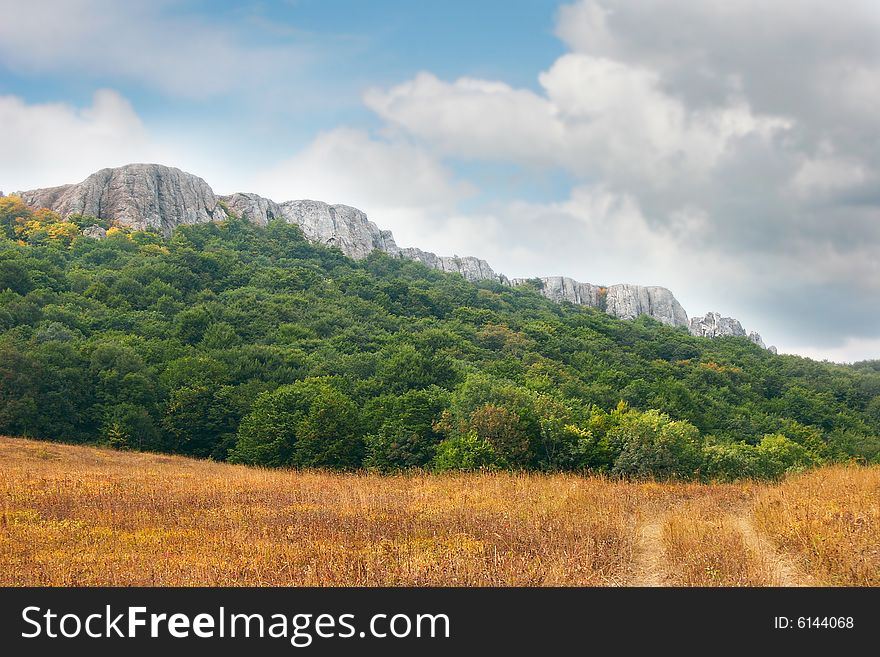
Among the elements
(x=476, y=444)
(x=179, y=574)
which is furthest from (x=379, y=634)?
(x=476, y=444)

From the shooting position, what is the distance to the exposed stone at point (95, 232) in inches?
4457

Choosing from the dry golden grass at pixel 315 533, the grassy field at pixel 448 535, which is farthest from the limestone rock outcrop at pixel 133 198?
the grassy field at pixel 448 535

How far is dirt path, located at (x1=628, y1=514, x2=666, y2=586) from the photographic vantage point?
794cm

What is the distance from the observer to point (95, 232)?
116 metres

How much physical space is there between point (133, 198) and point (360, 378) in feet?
345

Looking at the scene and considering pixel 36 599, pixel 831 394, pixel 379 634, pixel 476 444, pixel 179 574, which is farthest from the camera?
pixel 831 394

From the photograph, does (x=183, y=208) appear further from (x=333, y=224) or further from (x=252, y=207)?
(x=333, y=224)

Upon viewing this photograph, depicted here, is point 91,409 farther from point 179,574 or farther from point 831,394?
point 831,394

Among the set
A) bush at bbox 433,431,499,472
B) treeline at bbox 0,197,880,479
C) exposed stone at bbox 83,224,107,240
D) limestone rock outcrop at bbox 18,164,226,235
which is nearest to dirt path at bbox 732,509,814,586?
treeline at bbox 0,197,880,479

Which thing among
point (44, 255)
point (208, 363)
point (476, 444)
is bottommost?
point (476, 444)

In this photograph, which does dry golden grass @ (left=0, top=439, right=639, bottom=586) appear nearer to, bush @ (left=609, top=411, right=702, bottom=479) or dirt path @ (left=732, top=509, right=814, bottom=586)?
dirt path @ (left=732, top=509, right=814, bottom=586)

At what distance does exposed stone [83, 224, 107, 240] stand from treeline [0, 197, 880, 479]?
213cm

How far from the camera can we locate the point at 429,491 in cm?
1609

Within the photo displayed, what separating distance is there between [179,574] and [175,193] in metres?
159
